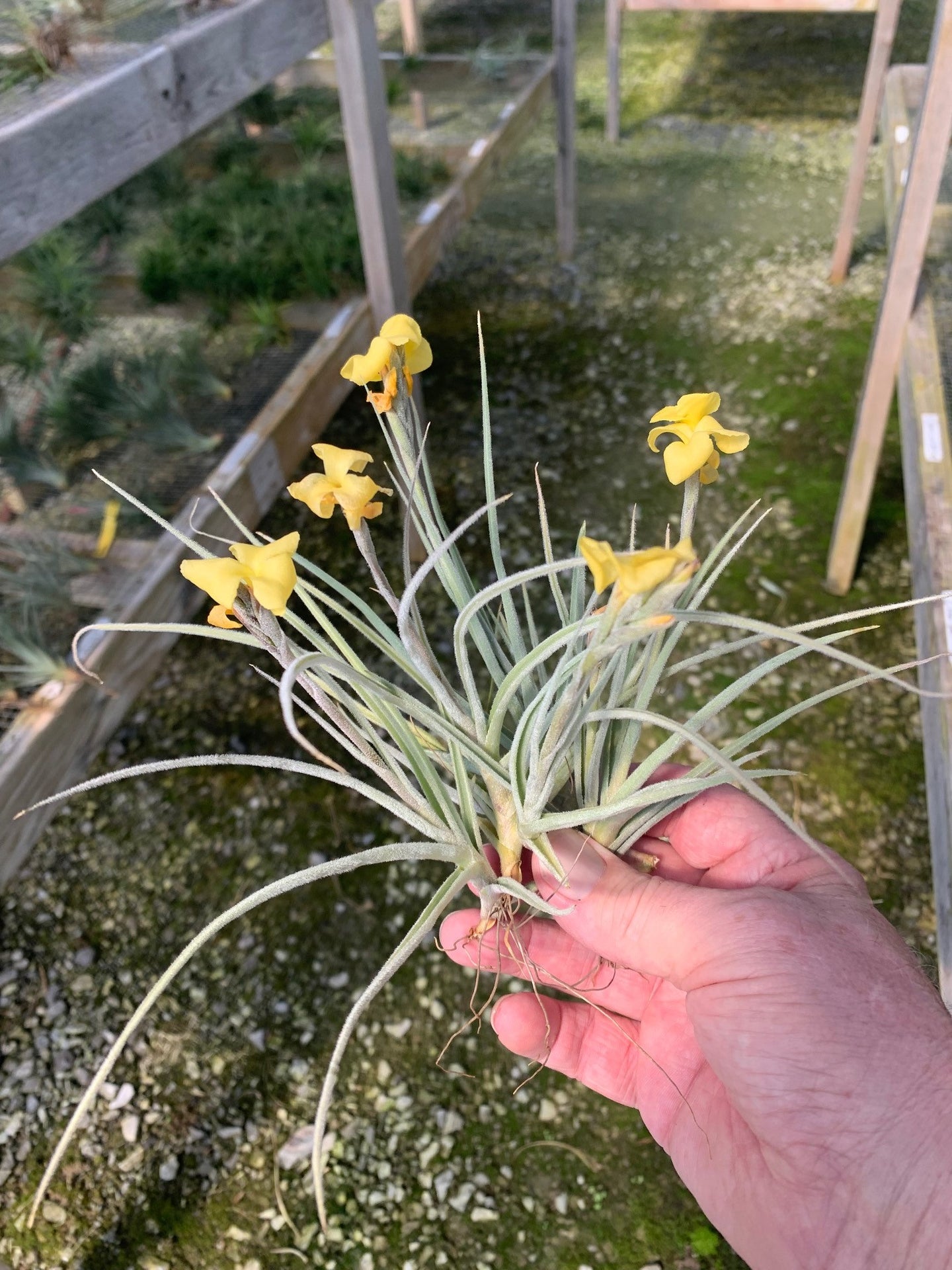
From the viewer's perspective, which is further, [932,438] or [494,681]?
[932,438]

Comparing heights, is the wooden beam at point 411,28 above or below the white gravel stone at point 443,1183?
above

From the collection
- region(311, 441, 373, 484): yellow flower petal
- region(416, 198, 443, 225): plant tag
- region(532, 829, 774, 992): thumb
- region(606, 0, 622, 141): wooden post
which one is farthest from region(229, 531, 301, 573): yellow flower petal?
region(606, 0, 622, 141): wooden post

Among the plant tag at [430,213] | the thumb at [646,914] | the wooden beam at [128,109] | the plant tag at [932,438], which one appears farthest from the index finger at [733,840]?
the plant tag at [430,213]

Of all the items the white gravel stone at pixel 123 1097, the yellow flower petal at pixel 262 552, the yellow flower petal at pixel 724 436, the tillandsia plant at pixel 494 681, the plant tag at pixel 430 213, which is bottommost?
the white gravel stone at pixel 123 1097

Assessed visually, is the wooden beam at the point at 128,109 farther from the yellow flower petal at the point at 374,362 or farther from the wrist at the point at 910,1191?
the wrist at the point at 910,1191

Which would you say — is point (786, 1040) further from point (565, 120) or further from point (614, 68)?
point (614, 68)

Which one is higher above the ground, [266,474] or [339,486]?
[339,486]

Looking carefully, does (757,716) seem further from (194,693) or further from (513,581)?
(513,581)

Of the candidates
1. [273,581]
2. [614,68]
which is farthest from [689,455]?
[614,68]
